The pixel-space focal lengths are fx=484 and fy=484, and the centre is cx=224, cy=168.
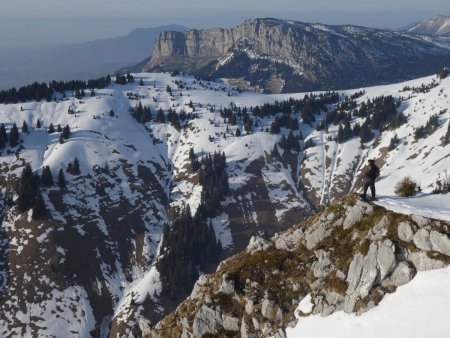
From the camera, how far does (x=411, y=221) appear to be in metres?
33.2

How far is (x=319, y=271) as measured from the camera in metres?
35.8

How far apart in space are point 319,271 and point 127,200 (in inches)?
4898

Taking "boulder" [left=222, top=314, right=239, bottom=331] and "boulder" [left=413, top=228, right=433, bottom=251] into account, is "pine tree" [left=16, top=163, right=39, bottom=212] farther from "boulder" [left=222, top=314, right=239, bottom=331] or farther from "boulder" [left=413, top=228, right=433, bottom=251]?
"boulder" [left=413, top=228, right=433, bottom=251]

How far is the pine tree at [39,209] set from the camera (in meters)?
136

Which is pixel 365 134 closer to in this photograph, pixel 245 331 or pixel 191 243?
pixel 191 243

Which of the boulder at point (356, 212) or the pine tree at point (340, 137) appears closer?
the boulder at point (356, 212)

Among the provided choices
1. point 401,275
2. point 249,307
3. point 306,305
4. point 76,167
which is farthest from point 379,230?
point 76,167

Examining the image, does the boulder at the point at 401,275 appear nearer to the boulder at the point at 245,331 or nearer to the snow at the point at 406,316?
the snow at the point at 406,316

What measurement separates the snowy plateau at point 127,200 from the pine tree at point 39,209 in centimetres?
151

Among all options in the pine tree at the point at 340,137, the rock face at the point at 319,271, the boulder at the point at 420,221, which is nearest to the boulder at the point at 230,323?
the rock face at the point at 319,271

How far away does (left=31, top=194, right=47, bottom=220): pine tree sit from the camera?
135875mm

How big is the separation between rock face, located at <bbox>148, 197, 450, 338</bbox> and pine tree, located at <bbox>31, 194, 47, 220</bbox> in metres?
102

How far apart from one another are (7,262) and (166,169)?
73.3 metres

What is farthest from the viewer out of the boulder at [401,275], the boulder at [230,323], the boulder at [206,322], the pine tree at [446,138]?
the pine tree at [446,138]
